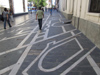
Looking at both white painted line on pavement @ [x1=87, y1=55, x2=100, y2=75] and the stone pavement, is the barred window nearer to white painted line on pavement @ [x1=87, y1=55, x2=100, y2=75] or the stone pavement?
the stone pavement

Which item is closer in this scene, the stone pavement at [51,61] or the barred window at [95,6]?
the stone pavement at [51,61]

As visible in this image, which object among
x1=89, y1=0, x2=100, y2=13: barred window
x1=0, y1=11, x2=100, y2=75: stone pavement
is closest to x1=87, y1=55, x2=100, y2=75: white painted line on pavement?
x1=0, y1=11, x2=100, y2=75: stone pavement

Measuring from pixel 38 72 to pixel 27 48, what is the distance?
2.14m

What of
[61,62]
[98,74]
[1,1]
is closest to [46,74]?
[61,62]

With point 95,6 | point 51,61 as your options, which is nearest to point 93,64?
point 51,61

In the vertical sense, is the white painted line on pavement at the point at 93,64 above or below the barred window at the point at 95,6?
below

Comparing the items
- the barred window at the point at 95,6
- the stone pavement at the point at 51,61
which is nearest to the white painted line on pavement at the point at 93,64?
the stone pavement at the point at 51,61

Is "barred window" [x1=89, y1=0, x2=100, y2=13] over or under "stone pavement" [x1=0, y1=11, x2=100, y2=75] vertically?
over

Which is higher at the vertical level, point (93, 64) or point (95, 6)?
point (95, 6)

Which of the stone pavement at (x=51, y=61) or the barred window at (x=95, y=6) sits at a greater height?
the barred window at (x=95, y=6)

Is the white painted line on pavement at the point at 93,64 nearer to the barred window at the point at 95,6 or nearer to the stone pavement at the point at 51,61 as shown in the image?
the stone pavement at the point at 51,61

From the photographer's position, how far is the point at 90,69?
333cm

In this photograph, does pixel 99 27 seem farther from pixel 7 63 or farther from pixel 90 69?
pixel 7 63

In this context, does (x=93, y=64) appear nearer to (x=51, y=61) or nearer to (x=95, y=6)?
(x=51, y=61)
